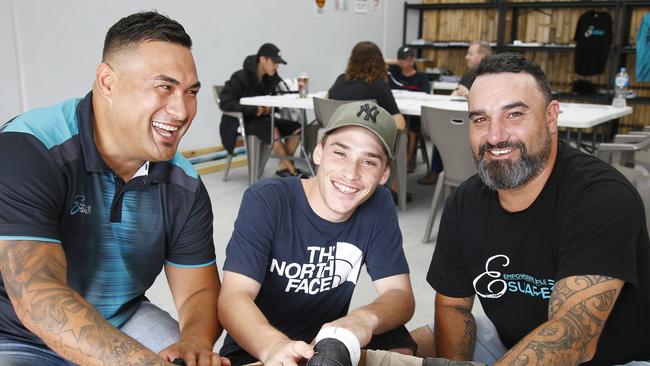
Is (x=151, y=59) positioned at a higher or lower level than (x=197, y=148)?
higher

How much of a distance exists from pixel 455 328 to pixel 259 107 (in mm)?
3594

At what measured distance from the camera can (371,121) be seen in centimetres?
153

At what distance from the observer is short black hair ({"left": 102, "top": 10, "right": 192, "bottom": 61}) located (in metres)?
1.40

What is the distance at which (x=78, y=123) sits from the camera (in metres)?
1.44

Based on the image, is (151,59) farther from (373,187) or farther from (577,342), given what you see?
(577,342)

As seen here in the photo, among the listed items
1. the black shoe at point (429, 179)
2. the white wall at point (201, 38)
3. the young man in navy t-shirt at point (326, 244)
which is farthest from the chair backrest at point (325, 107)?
the young man in navy t-shirt at point (326, 244)

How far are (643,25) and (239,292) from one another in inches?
279

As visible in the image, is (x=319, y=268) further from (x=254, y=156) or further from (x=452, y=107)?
(x=254, y=156)

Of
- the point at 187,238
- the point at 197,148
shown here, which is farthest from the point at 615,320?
the point at 197,148

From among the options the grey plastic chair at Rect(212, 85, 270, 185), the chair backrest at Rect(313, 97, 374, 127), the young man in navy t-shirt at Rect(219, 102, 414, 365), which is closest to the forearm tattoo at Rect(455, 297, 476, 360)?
the young man in navy t-shirt at Rect(219, 102, 414, 365)

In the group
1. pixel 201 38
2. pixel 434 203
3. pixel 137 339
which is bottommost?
pixel 434 203

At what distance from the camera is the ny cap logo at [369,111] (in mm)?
1532

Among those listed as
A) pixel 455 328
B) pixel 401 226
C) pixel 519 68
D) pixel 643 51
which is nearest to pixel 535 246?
pixel 455 328

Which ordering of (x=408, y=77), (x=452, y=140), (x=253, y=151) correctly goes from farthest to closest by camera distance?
(x=408, y=77) → (x=253, y=151) → (x=452, y=140)
